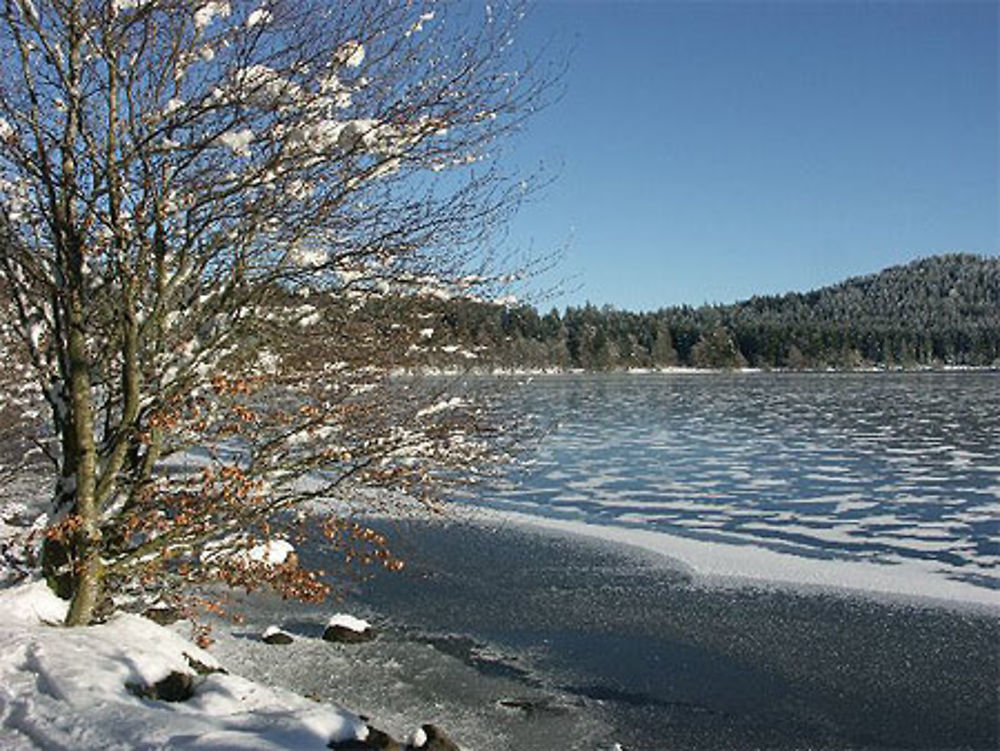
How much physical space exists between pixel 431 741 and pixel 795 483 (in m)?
18.8

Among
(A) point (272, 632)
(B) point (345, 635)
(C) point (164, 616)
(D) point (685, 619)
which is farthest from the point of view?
(C) point (164, 616)

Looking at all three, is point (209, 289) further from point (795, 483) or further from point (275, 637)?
point (795, 483)

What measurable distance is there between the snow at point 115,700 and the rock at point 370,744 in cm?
6

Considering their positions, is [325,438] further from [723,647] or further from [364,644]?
[723,647]

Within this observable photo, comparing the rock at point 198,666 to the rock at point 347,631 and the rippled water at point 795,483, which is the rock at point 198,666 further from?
the rock at point 347,631

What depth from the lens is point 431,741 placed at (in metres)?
8.56

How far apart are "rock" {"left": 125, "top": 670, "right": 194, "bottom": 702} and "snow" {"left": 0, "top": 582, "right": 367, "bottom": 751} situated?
5 cm

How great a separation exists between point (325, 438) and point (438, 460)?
1.09 metres

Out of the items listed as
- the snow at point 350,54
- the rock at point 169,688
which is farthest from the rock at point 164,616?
the snow at point 350,54

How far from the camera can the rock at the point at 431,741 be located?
27.9 ft

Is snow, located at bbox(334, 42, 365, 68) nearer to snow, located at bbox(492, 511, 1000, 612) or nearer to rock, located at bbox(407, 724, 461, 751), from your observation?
rock, located at bbox(407, 724, 461, 751)

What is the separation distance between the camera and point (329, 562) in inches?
688

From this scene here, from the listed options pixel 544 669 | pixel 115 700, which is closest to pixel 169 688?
pixel 115 700

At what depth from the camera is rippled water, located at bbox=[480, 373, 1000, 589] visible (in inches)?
709
